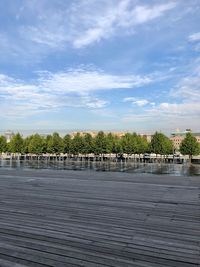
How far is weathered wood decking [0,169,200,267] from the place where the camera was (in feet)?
12.6

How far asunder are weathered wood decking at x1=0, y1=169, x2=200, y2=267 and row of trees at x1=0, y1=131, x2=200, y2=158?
5303 cm

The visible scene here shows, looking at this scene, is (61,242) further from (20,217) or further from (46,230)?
(20,217)

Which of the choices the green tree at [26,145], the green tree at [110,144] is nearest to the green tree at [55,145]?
the green tree at [26,145]

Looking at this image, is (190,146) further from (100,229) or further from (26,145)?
(100,229)

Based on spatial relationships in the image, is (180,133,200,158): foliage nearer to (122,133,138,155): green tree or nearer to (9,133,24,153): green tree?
(122,133,138,155): green tree

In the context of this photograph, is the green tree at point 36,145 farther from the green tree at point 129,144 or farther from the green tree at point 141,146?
the green tree at point 141,146

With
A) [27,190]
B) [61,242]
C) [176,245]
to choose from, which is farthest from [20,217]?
[27,190]

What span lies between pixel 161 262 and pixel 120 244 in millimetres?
774

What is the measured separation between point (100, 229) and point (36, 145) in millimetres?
66007

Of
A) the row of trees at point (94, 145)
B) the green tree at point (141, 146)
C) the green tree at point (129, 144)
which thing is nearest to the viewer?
the row of trees at point (94, 145)

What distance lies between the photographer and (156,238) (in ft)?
15.2

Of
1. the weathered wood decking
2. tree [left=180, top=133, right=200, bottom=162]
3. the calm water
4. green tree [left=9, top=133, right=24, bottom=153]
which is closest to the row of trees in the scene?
green tree [left=9, top=133, right=24, bottom=153]

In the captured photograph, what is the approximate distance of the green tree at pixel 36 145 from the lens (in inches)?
2729

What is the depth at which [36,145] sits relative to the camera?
69.8 meters
